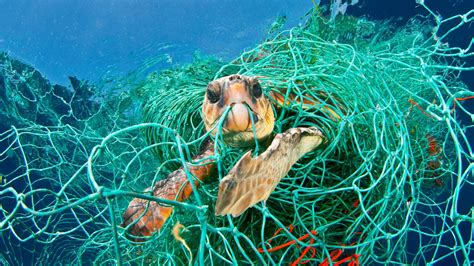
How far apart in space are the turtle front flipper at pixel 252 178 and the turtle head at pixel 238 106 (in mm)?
178

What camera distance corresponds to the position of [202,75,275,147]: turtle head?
1.15m


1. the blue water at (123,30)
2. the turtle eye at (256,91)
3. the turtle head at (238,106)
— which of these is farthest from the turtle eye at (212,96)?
the blue water at (123,30)

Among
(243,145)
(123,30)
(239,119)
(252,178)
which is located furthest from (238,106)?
Result: (123,30)

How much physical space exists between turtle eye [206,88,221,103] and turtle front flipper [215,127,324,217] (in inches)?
12.4

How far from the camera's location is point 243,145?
50.8 inches

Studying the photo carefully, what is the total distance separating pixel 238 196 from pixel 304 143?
52cm

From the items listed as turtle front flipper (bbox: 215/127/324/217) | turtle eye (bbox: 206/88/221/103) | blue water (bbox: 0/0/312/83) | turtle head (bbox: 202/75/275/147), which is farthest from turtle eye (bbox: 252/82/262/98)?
blue water (bbox: 0/0/312/83)

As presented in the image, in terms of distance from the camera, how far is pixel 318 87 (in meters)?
1.49

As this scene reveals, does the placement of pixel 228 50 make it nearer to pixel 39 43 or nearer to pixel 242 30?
pixel 242 30

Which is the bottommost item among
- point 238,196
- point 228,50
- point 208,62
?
point 238,196

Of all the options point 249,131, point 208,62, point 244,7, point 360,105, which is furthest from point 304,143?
point 244,7

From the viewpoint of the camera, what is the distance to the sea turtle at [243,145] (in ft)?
2.43

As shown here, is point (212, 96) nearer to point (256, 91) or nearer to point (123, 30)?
point (256, 91)

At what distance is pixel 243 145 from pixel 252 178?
0.52 metres
